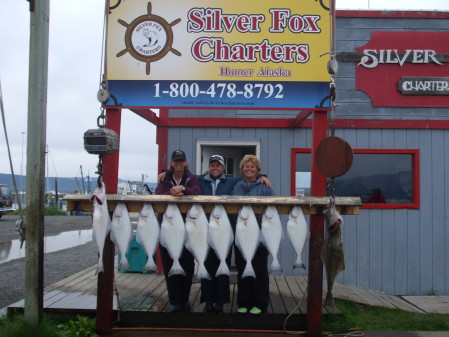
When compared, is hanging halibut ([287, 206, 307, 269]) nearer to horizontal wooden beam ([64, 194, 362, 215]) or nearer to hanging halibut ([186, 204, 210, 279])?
horizontal wooden beam ([64, 194, 362, 215])

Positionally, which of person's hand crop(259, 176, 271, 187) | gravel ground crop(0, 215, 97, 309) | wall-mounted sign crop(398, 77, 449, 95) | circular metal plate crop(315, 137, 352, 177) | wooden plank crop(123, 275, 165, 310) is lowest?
gravel ground crop(0, 215, 97, 309)

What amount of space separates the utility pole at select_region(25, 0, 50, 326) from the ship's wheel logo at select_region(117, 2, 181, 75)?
0.79 meters

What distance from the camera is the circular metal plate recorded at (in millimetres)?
4617

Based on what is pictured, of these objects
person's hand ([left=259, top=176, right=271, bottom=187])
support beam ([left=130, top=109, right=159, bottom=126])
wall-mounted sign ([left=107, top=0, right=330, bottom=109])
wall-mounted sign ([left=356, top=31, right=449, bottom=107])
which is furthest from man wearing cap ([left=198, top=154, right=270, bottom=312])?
wall-mounted sign ([left=356, top=31, right=449, bottom=107])

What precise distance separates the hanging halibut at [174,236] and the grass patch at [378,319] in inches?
67.4

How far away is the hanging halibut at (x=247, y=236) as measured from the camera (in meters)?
4.39

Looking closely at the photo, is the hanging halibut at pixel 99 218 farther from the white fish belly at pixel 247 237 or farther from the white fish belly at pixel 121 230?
the white fish belly at pixel 247 237

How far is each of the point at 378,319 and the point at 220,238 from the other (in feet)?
8.59

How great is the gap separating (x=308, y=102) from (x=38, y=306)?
3.18 metres

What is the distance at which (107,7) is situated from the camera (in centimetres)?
505

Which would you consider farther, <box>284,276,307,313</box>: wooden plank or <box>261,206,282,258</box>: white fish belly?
<box>284,276,307,313</box>: wooden plank

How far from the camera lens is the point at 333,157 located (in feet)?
15.3

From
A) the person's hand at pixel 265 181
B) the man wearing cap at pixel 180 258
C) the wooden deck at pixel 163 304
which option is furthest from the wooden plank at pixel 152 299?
the person's hand at pixel 265 181

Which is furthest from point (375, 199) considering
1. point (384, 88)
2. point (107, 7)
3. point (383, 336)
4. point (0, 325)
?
point (0, 325)
